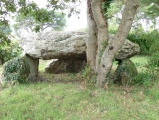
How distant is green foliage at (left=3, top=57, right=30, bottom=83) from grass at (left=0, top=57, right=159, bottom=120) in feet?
1.76

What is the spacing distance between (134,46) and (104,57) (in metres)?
2.15

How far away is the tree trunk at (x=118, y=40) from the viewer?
5231 millimetres

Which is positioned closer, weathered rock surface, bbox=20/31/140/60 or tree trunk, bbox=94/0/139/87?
tree trunk, bbox=94/0/139/87

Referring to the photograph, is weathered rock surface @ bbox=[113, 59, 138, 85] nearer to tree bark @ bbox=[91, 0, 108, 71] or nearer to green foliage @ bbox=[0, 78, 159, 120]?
green foliage @ bbox=[0, 78, 159, 120]

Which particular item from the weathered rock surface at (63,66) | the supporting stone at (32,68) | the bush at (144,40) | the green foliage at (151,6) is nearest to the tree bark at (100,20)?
the supporting stone at (32,68)

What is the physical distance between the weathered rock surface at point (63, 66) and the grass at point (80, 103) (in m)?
2.81

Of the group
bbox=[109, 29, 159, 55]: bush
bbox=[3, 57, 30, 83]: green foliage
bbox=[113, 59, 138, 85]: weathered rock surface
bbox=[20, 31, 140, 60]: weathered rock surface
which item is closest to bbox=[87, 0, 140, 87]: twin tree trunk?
bbox=[113, 59, 138, 85]: weathered rock surface

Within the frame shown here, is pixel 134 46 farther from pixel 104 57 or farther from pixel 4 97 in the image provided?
pixel 4 97

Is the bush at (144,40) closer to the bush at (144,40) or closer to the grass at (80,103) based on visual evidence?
the bush at (144,40)

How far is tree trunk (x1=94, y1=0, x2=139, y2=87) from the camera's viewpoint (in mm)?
5231

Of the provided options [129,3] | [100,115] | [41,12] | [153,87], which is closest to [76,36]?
[41,12]

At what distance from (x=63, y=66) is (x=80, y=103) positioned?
398 cm

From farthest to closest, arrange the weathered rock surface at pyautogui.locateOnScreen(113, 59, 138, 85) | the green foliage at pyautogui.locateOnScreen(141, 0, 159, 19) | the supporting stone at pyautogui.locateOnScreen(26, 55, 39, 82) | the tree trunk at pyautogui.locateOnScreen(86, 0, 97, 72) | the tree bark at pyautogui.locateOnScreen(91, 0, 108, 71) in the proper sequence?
1. the green foliage at pyautogui.locateOnScreen(141, 0, 159, 19)
2. the supporting stone at pyautogui.locateOnScreen(26, 55, 39, 82)
3. the tree trunk at pyautogui.locateOnScreen(86, 0, 97, 72)
4. the weathered rock surface at pyautogui.locateOnScreen(113, 59, 138, 85)
5. the tree bark at pyautogui.locateOnScreen(91, 0, 108, 71)

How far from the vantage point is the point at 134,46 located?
293 inches
